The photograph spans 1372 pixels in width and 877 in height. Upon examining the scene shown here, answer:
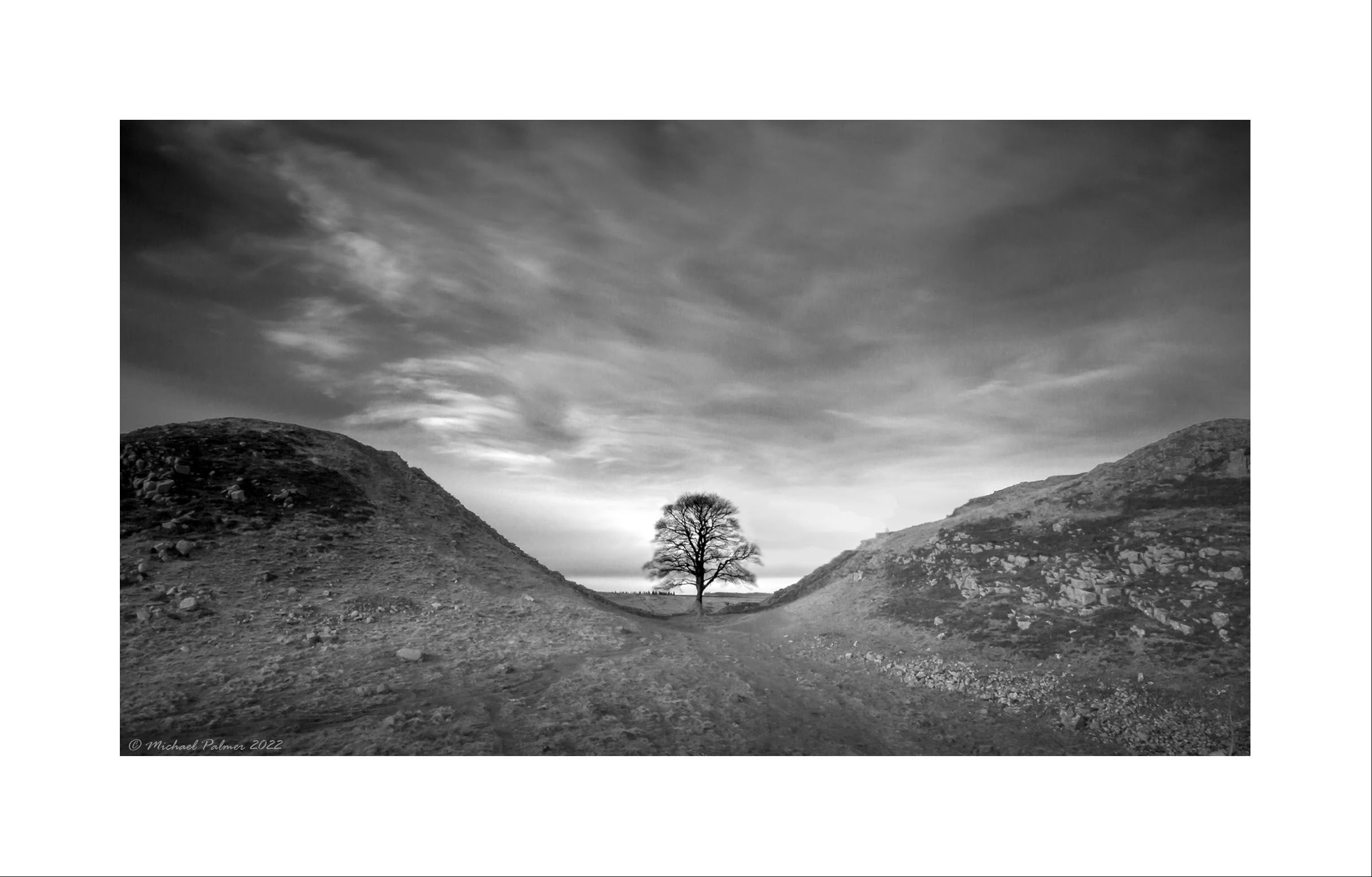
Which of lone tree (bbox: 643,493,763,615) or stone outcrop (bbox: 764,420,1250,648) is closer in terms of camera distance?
stone outcrop (bbox: 764,420,1250,648)

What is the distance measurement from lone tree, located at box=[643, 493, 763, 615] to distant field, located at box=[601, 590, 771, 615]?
1.99 meters

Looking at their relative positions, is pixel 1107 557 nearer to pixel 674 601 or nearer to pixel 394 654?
pixel 394 654

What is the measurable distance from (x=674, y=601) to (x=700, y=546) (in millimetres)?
5507

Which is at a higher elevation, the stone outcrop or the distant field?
the stone outcrop

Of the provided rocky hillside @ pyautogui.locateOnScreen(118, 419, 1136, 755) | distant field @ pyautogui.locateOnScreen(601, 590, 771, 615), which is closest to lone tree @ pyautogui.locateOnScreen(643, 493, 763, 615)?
distant field @ pyautogui.locateOnScreen(601, 590, 771, 615)

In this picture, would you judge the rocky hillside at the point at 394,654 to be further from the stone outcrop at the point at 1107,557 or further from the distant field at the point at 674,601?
the distant field at the point at 674,601

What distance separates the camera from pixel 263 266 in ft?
35.0

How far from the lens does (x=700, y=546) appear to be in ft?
78.0

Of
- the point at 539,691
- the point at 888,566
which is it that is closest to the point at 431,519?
the point at 539,691

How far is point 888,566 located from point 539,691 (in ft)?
40.3

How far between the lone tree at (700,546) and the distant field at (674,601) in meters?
1.99

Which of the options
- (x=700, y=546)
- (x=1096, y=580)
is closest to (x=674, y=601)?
Result: (x=700, y=546)

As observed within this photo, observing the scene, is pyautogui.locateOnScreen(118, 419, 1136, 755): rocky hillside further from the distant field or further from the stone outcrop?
the distant field

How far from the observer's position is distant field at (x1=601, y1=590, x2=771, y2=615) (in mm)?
24812
